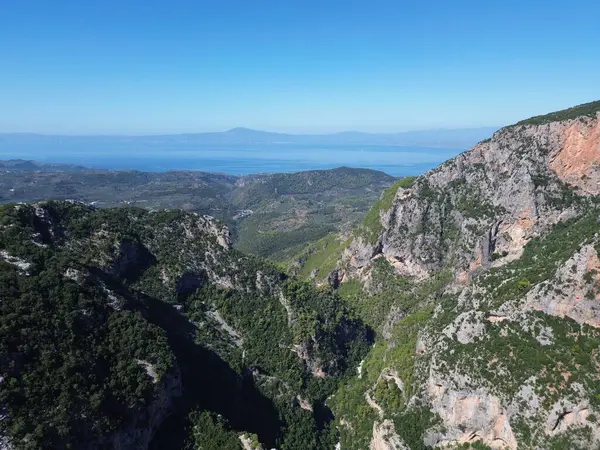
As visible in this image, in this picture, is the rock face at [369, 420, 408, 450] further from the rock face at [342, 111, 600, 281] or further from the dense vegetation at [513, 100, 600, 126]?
the dense vegetation at [513, 100, 600, 126]

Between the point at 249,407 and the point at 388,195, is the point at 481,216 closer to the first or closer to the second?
the point at 388,195

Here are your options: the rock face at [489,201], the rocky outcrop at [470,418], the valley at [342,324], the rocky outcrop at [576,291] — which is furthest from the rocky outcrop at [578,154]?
the rocky outcrop at [470,418]

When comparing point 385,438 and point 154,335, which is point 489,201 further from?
point 154,335

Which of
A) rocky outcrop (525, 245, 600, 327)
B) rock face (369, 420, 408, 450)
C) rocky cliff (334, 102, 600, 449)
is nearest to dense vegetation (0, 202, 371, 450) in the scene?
rock face (369, 420, 408, 450)

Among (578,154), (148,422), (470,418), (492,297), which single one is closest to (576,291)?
(492,297)

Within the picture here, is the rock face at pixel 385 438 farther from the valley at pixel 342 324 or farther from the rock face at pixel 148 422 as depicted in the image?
the rock face at pixel 148 422

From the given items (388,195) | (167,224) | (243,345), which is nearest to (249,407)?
(243,345)
